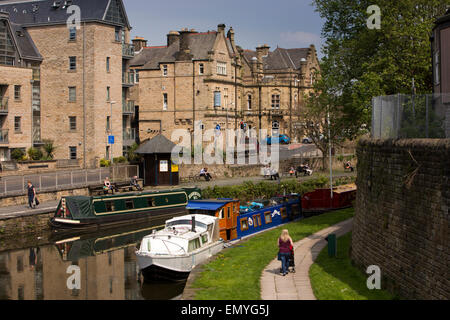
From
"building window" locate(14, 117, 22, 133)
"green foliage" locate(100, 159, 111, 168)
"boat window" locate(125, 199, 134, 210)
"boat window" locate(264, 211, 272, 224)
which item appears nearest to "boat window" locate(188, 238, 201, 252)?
"boat window" locate(264, 211, 272, 224)

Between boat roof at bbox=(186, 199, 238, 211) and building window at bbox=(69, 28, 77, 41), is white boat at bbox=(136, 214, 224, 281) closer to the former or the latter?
boat roof at bbox=(186, 199, 238, 211)

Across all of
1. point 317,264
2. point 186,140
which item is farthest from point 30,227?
point 186,140

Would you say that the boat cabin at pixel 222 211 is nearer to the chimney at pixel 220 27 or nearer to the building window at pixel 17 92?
the building window at pixel 17 92

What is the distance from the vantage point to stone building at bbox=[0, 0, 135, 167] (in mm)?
59500

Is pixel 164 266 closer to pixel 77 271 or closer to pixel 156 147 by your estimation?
pixel 77 271

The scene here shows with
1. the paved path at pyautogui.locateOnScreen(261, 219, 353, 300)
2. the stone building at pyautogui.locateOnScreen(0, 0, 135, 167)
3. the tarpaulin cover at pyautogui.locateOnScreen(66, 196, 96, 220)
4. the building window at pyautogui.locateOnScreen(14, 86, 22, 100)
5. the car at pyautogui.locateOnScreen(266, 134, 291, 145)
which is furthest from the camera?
the car at pyautogui.locateOnScreen(266, 134, 291, 145)

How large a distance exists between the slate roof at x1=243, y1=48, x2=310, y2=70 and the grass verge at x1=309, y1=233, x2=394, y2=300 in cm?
6328

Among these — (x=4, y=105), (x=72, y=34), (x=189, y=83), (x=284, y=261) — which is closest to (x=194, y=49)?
(x=189, y=83)

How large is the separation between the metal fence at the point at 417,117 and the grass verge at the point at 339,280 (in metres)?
4.75

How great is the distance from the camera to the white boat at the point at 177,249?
81.5 ft

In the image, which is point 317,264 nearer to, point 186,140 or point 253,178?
point 253,178

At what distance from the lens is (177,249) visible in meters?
25.4

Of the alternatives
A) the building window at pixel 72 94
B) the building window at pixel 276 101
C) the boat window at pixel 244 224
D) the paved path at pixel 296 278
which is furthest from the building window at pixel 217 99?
the paved path at pixel 296 278

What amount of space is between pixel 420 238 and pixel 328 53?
992 inches
